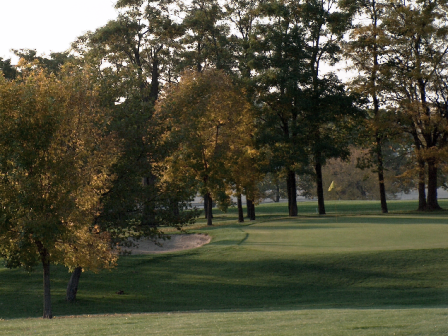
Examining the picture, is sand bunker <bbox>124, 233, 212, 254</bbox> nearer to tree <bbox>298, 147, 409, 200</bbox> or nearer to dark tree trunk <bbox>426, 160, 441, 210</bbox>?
dark tree trunk <bbox>426, 160, 441, 210</bbox>

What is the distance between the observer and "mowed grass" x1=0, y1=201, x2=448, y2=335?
11.7 meters

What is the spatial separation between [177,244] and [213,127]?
11743mm

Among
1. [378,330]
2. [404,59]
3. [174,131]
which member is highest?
[404,59]

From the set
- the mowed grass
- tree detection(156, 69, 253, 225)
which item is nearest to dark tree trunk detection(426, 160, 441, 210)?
tree detection(156, 69, 253, 225)

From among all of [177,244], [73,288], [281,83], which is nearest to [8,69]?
[281,83]

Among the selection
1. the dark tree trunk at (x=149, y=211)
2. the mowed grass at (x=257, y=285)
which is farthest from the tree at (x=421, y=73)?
the dark tree trunk at (x=149, y=211)

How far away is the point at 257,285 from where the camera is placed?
59.0 feet

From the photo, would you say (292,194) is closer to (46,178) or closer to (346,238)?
(346,238)

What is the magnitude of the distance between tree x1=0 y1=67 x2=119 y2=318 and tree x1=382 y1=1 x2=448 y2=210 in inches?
1246

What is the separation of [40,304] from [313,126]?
27275 mm

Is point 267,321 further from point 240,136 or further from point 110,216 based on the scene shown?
point 240,136

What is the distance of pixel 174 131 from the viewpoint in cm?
1880

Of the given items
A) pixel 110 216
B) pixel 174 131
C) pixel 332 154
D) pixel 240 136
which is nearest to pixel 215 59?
pixel 240 136

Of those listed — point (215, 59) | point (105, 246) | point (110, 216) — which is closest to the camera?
point (105, 246)
